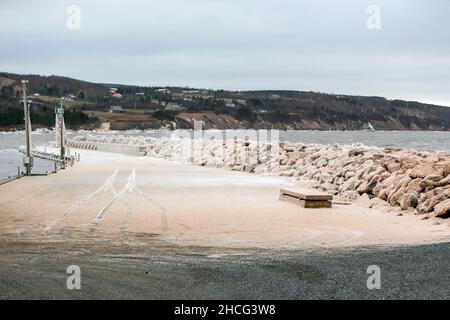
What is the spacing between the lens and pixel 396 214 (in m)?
16.4

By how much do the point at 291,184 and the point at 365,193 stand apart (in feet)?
19.0

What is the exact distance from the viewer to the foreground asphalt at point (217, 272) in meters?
7.59

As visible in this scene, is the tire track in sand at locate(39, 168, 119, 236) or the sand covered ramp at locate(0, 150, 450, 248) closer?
the sand covered ramp at locate(0, 150, 450, 248)

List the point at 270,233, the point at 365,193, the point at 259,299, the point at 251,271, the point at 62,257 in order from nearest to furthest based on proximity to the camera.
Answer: the point at 259,299
the point at 251,271
the point at 62,257
the point at 270,233
the point at 365,193

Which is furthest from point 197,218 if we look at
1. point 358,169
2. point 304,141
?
point 304,141

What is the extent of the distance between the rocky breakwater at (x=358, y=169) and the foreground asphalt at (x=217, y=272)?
20.2 feet

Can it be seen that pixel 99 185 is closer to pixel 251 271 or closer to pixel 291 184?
pixel 291 184

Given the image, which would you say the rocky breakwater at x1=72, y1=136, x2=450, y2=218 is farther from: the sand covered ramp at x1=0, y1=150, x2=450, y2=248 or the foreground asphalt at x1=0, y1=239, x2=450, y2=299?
the foreground asphalt at x1=0, y1=239, x2=450, y2=299

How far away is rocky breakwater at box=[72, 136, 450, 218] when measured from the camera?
17062 millimetres

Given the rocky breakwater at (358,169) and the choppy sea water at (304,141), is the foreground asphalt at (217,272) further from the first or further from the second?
the choppy sea water at (304,141)

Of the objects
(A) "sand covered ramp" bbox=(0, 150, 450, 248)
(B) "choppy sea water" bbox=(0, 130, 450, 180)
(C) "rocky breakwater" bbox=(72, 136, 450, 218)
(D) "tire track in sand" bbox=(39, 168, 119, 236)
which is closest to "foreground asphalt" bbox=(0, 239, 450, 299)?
(A) "sand covered ramp" bbox=(0, 150, 450, 248)

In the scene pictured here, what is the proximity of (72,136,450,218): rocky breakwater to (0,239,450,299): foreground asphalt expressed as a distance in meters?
6.16

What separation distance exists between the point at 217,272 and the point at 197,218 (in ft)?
21.6

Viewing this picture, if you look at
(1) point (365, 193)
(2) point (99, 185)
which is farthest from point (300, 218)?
(2) point (99, 185)
